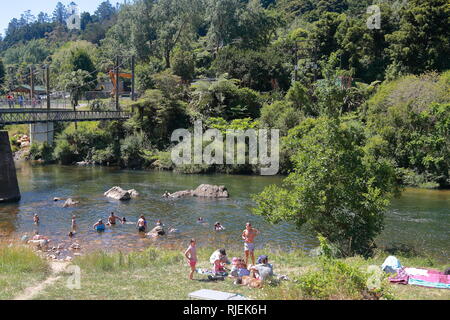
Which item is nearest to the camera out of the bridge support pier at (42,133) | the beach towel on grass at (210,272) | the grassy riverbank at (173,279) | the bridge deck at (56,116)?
the grassy riverbank at (173,279)

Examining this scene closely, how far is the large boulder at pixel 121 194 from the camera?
30.9m

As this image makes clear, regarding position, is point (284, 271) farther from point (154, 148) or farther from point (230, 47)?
point (230, 47)

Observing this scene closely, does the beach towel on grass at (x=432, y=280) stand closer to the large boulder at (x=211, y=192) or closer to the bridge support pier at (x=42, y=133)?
the large boulder at (x=211, y=192)

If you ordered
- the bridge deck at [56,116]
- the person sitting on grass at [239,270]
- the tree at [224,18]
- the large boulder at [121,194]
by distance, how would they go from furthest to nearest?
the tree at [224,18] → the bridge deck at [56,116] → the large boulder at [121,194] → the person sitting on grass at [239,270]

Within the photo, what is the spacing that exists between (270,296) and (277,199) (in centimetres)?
774

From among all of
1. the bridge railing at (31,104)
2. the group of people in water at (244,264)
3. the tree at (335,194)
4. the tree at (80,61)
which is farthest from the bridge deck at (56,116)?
the tree at (80,61)

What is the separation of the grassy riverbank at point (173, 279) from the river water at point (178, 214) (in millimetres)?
4597

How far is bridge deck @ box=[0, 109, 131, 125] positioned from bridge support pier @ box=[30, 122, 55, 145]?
10.8 ft

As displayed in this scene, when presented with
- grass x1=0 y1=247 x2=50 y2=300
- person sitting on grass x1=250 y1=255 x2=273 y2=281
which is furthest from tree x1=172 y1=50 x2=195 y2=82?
person sitting on grass x1=250 y1=255 x2=273 y2=281

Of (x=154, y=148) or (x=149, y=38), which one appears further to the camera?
(x=149, y=38)

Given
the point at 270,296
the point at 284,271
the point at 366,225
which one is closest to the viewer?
the point at 270,296

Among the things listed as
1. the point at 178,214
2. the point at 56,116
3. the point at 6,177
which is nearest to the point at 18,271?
the point at 178,214

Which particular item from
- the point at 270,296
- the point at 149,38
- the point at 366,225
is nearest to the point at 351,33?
the point at 149,38

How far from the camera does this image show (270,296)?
10.1 m
